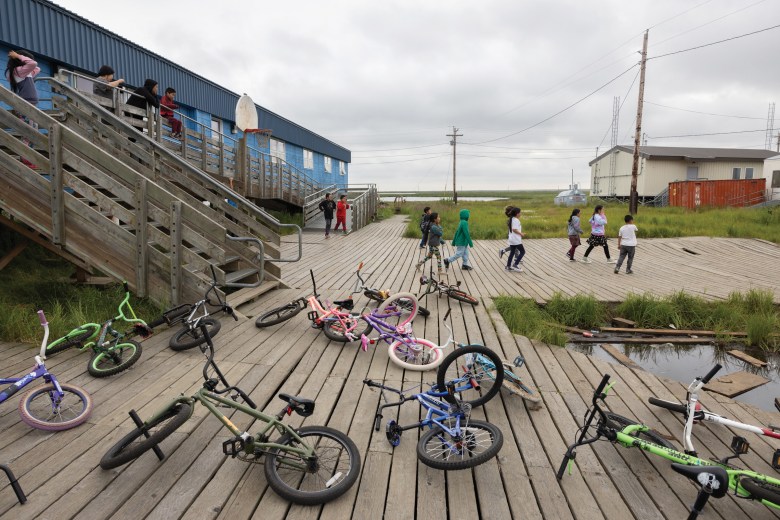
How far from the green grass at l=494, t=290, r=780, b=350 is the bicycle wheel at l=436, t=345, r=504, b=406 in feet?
9.92

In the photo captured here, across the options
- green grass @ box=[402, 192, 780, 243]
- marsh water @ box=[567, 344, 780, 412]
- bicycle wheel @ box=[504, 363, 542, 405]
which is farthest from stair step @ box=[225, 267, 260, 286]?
green grass @ box=[402, 192, 780, 243]

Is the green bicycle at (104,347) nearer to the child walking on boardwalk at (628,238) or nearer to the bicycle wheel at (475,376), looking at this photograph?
the bicycle wheel at (475,376)

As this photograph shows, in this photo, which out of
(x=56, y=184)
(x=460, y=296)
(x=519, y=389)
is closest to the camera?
(x=519, y=389)

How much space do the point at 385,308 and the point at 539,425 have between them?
2771mm

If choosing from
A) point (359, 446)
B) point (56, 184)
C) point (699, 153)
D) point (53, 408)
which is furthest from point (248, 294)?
point (699, 153)

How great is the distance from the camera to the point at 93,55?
1249cm

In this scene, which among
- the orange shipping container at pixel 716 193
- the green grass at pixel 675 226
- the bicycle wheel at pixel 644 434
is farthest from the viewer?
the orange shipping container at pixel 716 193

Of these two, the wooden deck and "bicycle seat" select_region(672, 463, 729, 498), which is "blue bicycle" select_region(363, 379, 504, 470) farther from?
"bicycle seat" select_region(672, 463, 729, 498)

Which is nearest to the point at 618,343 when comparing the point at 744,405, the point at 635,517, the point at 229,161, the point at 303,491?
the point at 744,405

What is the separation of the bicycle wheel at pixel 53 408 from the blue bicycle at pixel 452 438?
2452mm

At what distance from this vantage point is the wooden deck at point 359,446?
2.78m

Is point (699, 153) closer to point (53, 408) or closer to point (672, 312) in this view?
point (672, 312)

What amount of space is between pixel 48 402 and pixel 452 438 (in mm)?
3347

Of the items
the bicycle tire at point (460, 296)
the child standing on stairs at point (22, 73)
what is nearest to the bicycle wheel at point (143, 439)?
the bicycle tire at point (460, 296)
